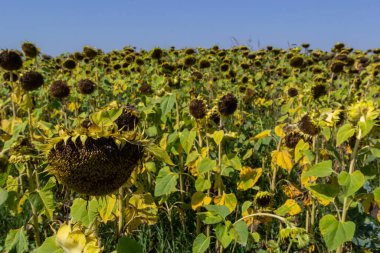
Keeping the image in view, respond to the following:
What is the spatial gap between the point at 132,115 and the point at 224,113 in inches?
37.6

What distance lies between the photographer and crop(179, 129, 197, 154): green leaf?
8.00 feet

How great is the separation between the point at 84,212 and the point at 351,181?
0.99 metres

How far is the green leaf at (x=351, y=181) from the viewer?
1663mm

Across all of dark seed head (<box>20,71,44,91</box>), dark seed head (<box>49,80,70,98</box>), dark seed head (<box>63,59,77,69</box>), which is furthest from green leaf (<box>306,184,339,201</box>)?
dark seed head (<box>63,59,77,69</box>)

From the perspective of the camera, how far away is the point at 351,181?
1.68 metres

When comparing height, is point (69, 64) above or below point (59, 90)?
above

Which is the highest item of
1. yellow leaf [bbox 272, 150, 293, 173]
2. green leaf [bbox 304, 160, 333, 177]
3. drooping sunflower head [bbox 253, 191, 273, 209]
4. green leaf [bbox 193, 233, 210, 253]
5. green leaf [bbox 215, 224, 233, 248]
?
green leaf [bbox 304, 160, 333, 177]

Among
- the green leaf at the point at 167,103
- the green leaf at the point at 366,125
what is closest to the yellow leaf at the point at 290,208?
the green leaf at the point at 366,125

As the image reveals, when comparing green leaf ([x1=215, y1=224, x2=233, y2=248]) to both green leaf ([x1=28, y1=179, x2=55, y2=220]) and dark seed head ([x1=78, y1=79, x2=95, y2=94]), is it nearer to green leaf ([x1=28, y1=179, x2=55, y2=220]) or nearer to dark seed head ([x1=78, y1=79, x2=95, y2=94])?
green leaf ([x1=28, y1=179, x2=55, y2=220])

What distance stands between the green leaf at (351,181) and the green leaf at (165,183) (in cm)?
86

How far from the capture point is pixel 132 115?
1958 mm

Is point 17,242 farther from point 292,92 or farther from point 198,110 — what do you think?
point 292,92

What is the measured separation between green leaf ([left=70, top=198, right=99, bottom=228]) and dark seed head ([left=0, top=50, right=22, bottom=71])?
2.71 metres

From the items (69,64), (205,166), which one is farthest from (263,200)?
(69,64)
